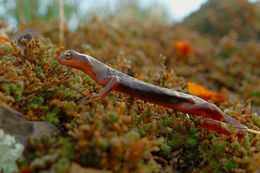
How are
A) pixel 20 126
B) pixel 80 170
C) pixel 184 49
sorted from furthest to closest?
1. pixel 184 49
2. pixel 20 126
3. pixel 80 170

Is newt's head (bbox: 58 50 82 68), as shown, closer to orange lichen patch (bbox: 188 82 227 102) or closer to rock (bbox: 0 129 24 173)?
rock (bbox: 0 129 24 173)

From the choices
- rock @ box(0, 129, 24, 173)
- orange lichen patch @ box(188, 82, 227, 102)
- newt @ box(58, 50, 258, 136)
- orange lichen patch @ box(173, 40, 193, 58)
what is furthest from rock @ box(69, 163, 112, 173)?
orange lichen patch @ box(173, 40, 193, 58)

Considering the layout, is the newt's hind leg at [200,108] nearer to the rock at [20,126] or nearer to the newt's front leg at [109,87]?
the newt's front leg at [109,87]

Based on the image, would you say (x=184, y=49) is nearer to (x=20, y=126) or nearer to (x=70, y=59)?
(x=70, y=59)

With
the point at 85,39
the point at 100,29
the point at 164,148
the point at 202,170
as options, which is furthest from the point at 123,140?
the point at 100,29

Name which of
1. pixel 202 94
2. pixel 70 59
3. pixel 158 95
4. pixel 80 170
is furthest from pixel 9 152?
pixel 202 94

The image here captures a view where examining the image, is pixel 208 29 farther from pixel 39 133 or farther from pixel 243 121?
pixel 39 133

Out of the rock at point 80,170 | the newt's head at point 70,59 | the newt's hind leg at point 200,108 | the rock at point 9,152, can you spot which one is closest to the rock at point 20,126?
the rock at point 9,152

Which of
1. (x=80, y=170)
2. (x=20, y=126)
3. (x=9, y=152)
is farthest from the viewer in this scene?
(x=20, y=126)
